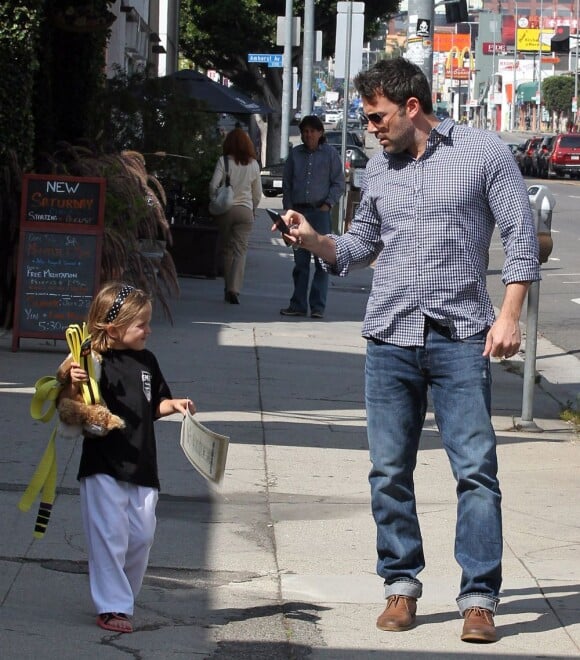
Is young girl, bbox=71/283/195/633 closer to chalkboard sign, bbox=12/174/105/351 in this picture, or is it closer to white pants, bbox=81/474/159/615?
white pants, bbox=81/474/159/615

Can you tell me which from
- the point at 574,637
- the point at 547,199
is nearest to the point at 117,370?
the point at 574,637

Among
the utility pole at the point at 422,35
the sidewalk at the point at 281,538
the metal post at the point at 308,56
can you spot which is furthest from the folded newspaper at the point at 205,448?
the metal post at the point at 308,56

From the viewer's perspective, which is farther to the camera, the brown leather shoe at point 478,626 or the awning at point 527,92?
the awning at point 527,92

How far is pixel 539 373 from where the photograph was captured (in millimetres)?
11234

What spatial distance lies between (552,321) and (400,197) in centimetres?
1034

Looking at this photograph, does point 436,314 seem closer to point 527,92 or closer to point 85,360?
point 85,360

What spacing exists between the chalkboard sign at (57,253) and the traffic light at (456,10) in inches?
390

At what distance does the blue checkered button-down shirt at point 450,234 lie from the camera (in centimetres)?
483

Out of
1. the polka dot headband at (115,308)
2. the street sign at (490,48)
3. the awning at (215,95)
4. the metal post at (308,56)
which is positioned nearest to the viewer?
the polka dot headband at (115,308)

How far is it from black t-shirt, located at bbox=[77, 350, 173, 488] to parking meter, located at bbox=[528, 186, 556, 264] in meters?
4.60

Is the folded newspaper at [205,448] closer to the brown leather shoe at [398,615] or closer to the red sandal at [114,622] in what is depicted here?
the red sandal at [114,622]

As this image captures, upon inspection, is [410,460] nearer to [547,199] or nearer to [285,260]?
[547,199]

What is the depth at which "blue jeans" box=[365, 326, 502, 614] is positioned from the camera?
4809 mm

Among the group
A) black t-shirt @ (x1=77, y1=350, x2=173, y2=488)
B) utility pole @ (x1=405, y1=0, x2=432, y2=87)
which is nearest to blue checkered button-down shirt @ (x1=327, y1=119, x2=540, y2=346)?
black t-shirt @ (x1=77, y1=350, x2=173, y2=488)
